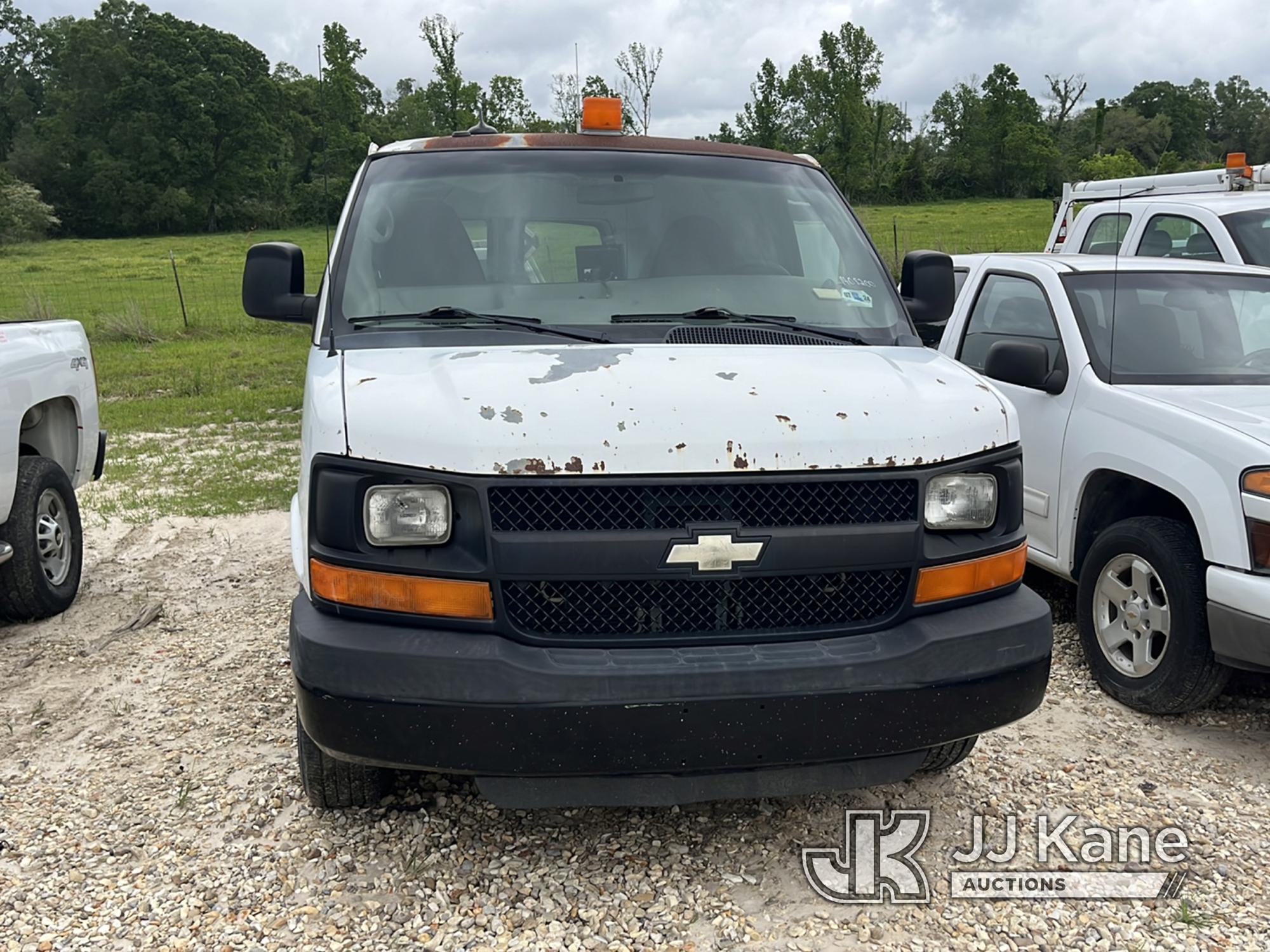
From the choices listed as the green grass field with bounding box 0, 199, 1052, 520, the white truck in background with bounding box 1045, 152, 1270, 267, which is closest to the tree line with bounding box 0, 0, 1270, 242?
the green grass field with bounding box 0, 199, 1052, 520

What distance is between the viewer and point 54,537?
204 inches

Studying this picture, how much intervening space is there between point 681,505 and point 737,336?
0.91 meters

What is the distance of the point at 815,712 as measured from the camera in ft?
8.33

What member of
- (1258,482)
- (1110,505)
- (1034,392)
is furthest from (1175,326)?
(1258,482)

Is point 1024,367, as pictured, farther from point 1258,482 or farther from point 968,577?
point 968,577

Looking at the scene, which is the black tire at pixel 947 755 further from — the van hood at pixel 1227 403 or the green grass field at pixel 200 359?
the green grass field at pixel 200 359

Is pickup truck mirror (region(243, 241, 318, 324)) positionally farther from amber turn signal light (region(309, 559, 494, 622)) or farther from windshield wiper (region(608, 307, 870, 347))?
amber turn signal light (region(309, 559, 494, 622))

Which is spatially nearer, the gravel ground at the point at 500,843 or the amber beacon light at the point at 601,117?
the gravel ground at the point at 500,843

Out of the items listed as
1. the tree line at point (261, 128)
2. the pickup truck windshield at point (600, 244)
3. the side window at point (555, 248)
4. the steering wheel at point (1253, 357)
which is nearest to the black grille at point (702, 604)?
the pickup truck windshield at point (600, 244)

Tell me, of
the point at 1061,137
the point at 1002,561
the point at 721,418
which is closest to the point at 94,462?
the point at 721,418

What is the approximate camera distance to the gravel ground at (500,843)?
273cm

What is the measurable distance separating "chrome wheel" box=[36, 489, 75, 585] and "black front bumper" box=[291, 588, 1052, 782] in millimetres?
3136

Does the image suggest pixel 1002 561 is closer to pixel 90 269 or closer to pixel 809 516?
pixel 809 516

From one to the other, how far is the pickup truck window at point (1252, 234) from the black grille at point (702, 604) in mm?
6295
